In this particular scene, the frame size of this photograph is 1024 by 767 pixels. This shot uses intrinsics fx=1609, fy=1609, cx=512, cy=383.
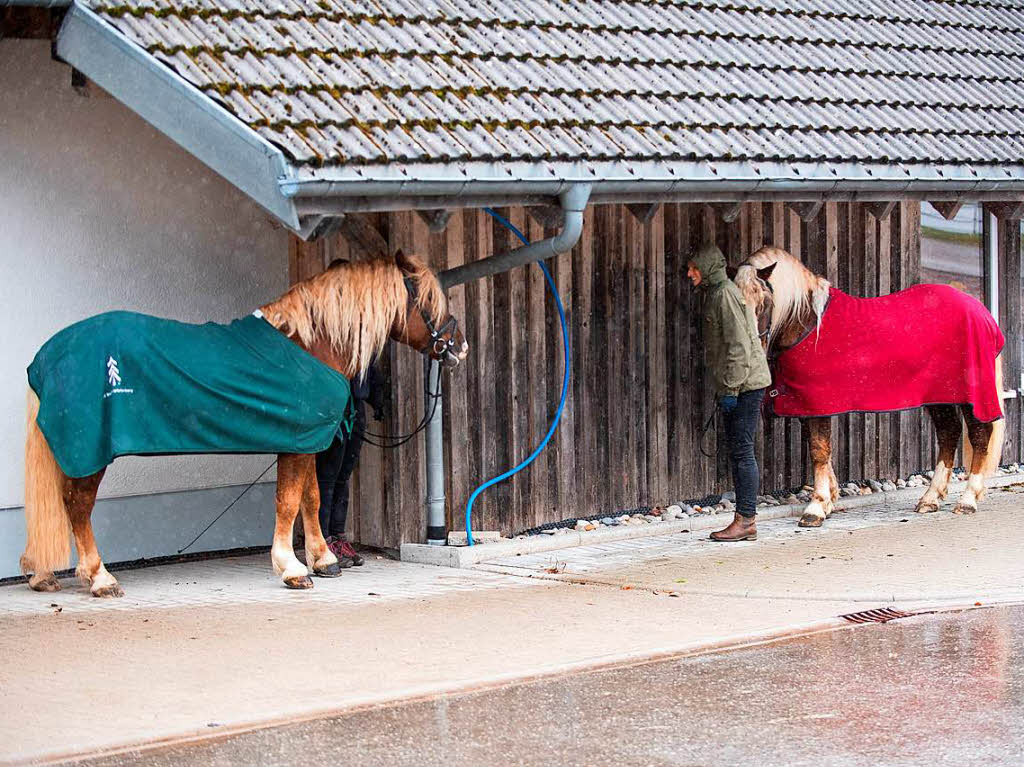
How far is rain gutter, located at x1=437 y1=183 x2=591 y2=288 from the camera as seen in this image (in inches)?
358

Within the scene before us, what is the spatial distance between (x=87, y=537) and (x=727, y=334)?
4.15 metres

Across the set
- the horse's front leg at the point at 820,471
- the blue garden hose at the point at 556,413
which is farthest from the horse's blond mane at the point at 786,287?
the blue garden hose at the point at 556,413

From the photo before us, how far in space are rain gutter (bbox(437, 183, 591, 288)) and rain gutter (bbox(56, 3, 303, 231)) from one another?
1.57 m

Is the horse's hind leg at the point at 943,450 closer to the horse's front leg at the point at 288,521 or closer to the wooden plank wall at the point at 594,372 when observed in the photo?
the wooden plank wall at the point at 594,372

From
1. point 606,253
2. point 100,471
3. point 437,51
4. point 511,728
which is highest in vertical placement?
point 437,51

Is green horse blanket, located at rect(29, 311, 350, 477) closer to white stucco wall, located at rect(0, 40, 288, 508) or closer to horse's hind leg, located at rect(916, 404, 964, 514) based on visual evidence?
white stucco wall, located at rect(0, 40, 288, 508)

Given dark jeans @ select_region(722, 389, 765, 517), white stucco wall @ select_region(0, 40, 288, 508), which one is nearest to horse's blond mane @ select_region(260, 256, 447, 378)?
white stucco wall @ select_region(0, 40, 288, 508)

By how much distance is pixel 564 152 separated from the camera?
9031 millimetres

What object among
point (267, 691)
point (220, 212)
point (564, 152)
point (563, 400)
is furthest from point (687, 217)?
point (267, 691)

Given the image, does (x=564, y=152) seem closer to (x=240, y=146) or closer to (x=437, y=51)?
(x=437, y=51)

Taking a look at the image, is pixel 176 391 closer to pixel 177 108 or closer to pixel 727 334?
pixel 177 108

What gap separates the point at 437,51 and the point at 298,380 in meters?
2.22

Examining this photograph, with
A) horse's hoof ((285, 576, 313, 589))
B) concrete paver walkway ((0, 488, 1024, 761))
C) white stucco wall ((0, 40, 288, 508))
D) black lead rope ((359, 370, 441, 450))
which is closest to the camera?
concrete paver walkway ((0, 488, 1024, 761))

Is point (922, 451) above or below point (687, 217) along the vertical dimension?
below
